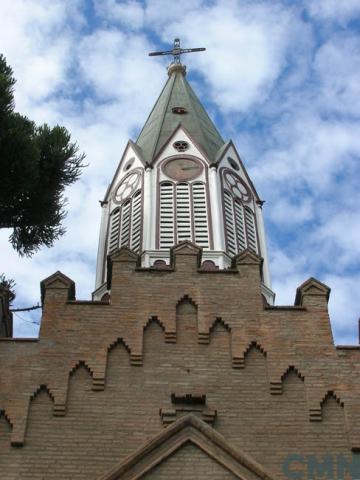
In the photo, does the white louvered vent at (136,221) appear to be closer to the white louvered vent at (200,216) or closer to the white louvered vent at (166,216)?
the white louvered vent at (166,216)

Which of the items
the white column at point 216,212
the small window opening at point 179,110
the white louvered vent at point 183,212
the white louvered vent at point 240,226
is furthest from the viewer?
the small window opening at point 179,110

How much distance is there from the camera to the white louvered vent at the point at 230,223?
22.6 m

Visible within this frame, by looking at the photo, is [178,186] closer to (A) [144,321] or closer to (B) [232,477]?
(A) [144,321]

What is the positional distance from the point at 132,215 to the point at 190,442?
44.9ft

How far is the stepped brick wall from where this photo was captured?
11219 millimetres

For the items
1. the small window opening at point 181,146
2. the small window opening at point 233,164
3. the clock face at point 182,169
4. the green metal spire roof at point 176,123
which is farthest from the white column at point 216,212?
the small window opening at point 181,146

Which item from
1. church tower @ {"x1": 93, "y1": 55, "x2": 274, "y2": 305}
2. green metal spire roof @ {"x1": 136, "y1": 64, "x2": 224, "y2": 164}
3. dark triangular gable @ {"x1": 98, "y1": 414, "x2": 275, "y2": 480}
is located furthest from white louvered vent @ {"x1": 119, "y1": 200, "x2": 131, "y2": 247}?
dark triangular gable @ {"x1": 98, "y1": 414, "x2": 275, "y2": 480}

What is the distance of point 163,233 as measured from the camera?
22469 millimetres

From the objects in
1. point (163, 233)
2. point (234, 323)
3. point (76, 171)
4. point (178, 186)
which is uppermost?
point (178, 186)

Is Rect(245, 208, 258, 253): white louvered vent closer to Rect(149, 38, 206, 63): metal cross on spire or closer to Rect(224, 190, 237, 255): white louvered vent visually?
Rect(224, 190, 237, 255): white louvered vent

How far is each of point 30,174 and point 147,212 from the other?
911cm

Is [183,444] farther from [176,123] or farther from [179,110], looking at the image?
[179,110]

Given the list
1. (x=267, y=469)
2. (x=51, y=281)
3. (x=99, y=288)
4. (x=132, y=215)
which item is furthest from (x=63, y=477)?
(x=132, y=215)

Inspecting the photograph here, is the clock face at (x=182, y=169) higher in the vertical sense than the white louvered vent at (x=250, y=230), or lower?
higher
